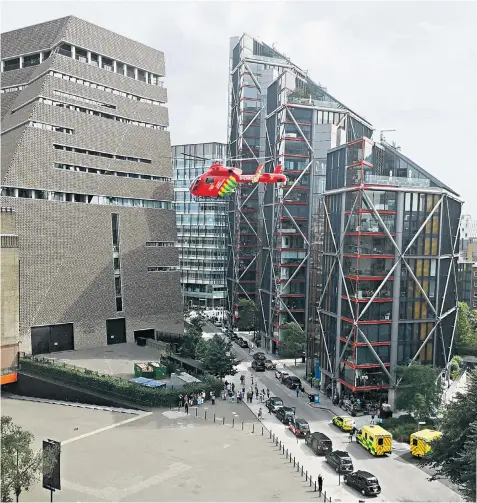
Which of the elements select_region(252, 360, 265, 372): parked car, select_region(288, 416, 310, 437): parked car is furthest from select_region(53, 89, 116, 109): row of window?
select_region(288, 416, 310, 437): parked car

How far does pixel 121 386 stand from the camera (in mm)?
43875

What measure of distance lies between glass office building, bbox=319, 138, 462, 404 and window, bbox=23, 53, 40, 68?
138 feet

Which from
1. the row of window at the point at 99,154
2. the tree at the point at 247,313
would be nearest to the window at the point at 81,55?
the row of window at the point at 99,154

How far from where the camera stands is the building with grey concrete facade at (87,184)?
2274 inches

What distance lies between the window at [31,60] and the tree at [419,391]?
182 feet

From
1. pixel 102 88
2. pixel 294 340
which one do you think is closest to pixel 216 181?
pixel 294 340

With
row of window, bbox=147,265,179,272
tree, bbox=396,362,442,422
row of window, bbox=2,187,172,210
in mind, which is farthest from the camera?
row of window, bbox=147,265,179,272

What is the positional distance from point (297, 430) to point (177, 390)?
34.5 ft

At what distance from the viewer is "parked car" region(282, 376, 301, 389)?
51.1 m

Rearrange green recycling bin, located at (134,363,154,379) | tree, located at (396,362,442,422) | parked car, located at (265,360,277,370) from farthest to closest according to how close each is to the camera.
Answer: parked car, located at (265,360,277,370), green recycling bin, located at (134,363,154,379), tree, located at (396,362,442,422)

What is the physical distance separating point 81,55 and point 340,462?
183 feet

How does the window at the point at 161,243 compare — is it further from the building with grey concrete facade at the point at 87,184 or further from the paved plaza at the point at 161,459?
the paved plaza at the point at 161,459

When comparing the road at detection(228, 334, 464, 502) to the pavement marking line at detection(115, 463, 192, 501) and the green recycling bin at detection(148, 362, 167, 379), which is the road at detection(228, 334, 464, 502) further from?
the green recycling bin at detection(148, 362, 167, 379)

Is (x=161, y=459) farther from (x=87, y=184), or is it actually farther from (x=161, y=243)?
(x=161, y=243)
